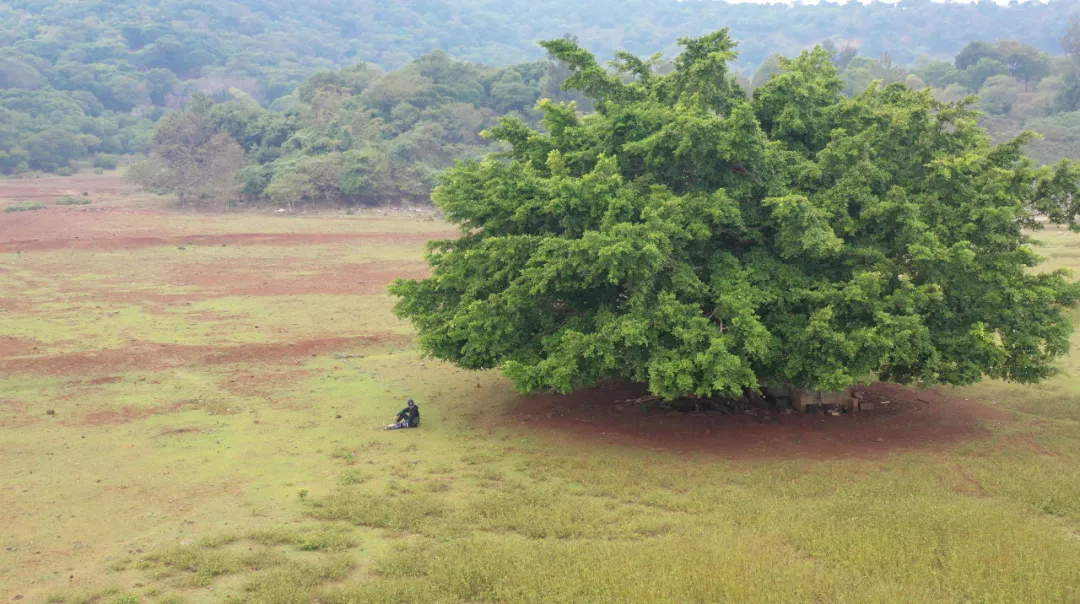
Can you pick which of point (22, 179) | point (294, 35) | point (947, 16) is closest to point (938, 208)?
point (22, 179)

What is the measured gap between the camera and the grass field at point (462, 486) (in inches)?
388

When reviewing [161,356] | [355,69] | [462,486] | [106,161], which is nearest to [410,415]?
[462,486]

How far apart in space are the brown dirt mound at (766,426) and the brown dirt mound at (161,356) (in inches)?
279

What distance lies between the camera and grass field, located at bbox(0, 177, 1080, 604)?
9.87 m

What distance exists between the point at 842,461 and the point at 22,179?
78394 mm

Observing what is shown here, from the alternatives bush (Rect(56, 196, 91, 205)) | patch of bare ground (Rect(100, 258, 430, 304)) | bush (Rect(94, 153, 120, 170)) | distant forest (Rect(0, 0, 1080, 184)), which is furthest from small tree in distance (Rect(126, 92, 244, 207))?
patch of bare ground (Rect(100, 258, 430, 304))

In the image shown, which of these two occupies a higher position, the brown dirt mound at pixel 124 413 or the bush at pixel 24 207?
the bush at pixel 24 207

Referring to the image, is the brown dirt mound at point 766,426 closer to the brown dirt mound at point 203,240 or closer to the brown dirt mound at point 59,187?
the brown dirt mound at point 203,240

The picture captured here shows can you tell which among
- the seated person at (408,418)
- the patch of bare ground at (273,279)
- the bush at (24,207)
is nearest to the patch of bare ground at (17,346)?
the patch of bare ground at (273,279)

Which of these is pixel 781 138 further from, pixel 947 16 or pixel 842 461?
pixel 947 16

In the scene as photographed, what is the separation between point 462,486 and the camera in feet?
43.9

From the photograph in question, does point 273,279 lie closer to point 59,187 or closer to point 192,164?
point 192,164

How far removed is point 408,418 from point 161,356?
8621 mm

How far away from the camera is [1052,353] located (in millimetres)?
14961
